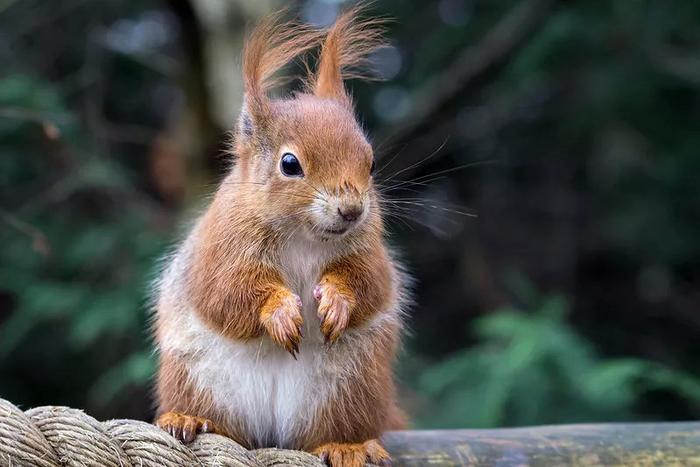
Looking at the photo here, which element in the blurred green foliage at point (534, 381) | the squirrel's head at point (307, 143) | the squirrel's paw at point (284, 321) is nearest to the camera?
the squirrel's paw at point (284, 321)

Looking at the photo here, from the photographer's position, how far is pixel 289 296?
1.69 meters

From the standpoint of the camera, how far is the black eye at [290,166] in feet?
5.80

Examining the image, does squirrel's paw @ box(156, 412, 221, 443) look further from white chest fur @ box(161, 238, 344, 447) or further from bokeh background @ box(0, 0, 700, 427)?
bokeh background @ box(0, 0, 700, 427)

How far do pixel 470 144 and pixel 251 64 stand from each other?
2.58m

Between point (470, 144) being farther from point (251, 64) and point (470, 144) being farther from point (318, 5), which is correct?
point (251, 64)

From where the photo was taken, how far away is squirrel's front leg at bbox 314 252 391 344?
64.6 inches

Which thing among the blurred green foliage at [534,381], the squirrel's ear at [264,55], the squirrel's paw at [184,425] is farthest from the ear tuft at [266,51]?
the blurred green foliage at [534,381]

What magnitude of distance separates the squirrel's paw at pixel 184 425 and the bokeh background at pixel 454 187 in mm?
1005

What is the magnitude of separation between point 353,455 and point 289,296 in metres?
0.34

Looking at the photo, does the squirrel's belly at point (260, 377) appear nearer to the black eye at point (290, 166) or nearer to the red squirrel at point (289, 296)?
the red squirrel at point (289, 296)

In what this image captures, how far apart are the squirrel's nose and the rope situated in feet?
1.55

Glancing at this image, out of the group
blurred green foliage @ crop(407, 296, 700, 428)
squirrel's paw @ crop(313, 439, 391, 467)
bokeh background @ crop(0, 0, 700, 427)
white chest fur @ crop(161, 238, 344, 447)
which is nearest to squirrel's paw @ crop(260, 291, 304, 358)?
white chest fur @ crop(161, 238, 344, 447)

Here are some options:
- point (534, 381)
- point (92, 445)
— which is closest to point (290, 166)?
point (92, 445)

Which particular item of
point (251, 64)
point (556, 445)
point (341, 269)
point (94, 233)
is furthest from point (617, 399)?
point (94, 233)
